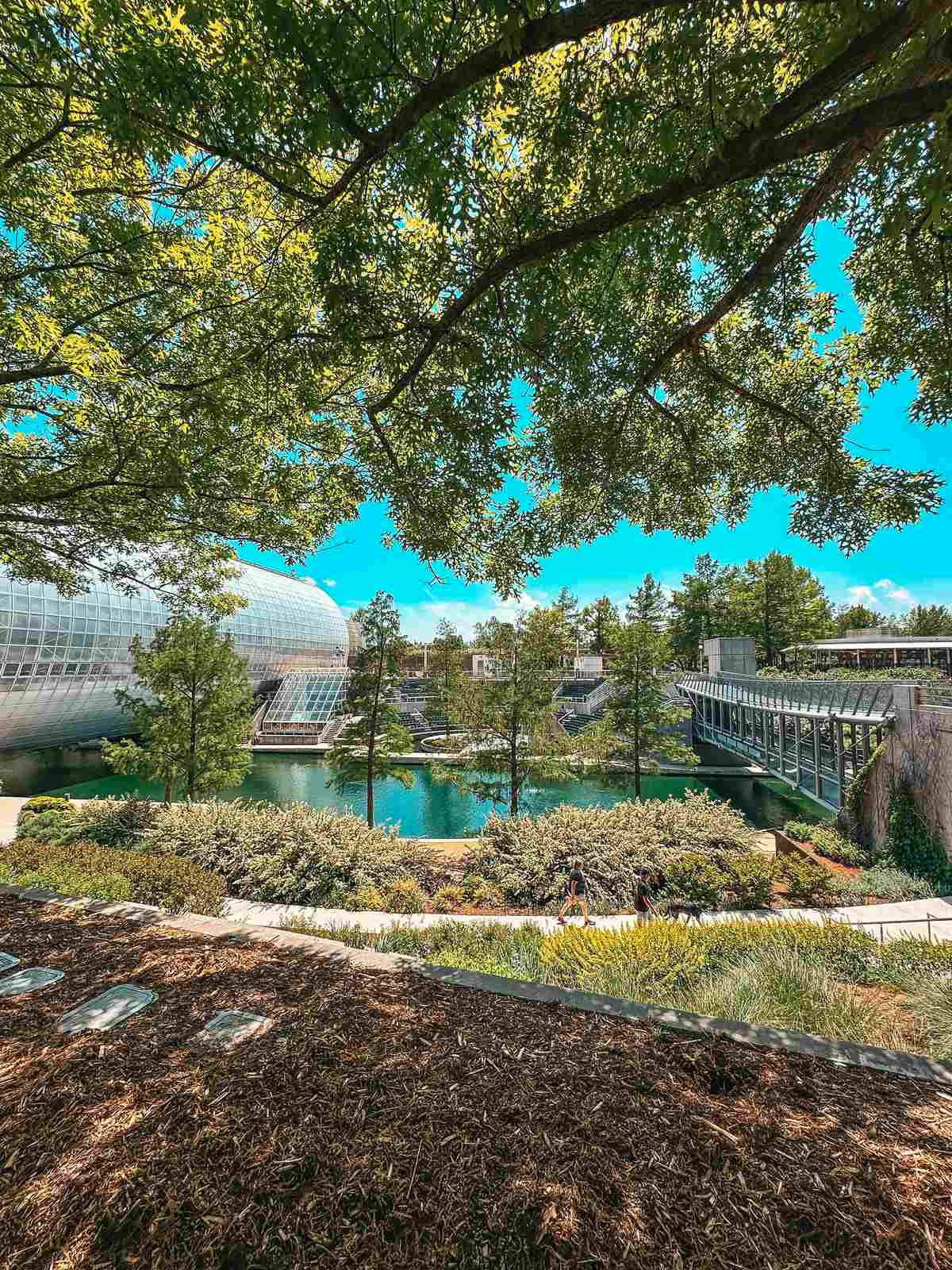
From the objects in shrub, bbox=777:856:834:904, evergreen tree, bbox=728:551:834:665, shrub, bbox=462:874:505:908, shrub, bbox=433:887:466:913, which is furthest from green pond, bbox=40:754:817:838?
evergreen tree, bbox=728:551:834:665

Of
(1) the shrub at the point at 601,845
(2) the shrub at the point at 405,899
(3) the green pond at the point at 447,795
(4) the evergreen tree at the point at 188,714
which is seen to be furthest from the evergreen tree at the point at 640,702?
(4) the evergreen tree at the point at 188,714

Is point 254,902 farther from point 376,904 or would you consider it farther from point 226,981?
point 226,981

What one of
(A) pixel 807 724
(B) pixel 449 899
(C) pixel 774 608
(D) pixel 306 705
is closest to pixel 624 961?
(B) pixel 449 899

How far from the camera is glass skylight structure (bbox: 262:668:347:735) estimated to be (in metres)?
36.3

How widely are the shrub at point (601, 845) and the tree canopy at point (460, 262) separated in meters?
6.69

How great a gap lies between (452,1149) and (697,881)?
9.09m

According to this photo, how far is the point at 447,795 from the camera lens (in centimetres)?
2278

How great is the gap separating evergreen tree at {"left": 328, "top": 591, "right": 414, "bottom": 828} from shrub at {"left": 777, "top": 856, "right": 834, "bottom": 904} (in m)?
10.9

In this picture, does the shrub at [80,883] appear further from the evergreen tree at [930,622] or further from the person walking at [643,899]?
the evergreen tree at [930,622]

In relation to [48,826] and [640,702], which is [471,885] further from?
[640,702]

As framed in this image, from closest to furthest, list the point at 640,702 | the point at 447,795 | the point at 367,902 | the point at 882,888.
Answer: the point at 367,902 < the point at 882,888 < the point at 640,702 < the point at 447,795

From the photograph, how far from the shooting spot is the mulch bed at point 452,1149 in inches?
66.1

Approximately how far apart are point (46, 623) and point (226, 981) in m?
33.3

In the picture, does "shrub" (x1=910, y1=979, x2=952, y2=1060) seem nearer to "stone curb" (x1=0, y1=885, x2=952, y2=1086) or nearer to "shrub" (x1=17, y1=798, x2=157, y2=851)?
"stone curb" (x1=0, y1=885, x2=952, y2=1086)
